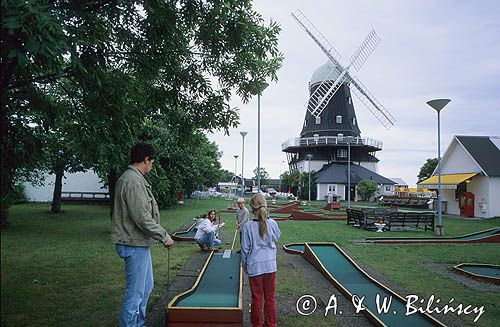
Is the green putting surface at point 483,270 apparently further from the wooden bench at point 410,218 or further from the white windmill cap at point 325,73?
the white windmill cap at point 325,73

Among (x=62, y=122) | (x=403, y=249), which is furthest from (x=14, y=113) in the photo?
(x=403, y=249)

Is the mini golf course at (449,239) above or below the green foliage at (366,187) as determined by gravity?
below

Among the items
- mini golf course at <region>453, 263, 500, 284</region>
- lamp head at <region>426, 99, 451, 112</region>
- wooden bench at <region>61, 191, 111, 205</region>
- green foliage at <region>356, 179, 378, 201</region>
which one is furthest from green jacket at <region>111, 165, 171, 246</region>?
green foliage at <region>356, 179, 378, 201</region>

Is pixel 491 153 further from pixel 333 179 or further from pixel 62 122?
pixel 62 122

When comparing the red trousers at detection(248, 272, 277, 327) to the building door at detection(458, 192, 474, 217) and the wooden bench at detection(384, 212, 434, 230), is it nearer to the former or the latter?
the wooden bench at detection(384, 212, 434, 230)

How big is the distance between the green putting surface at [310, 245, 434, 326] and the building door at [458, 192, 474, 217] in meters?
22.3

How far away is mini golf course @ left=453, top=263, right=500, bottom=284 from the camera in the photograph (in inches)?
316

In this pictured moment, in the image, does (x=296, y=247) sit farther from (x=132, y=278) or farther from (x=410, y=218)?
(x=132, y=278)

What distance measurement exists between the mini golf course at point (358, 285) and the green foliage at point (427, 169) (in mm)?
67061

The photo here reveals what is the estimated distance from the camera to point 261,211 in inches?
179

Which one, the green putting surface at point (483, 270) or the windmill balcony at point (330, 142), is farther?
the windmill balcony at point (330, 142)

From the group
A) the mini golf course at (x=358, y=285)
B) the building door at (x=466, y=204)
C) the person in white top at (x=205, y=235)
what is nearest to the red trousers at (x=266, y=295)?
the mini golf course at (x=358, y=285)

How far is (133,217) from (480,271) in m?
8.67

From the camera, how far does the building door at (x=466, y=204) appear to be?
27.6 metres
